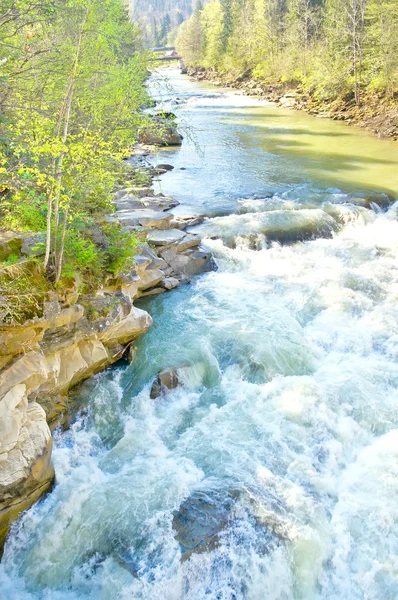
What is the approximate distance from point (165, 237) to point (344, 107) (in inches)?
Result: 1084

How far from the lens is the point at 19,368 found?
7.04 metres

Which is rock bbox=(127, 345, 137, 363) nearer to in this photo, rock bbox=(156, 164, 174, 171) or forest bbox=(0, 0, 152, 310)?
forest bbox=(0, 0, 152, 310)

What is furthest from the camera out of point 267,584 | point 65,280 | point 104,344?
point 104,344

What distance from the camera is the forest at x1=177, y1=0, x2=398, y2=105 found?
3073 centimetres

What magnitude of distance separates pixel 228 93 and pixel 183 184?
37.9m

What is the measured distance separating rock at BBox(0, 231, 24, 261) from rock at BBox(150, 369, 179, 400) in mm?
3463

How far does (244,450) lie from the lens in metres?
7.50

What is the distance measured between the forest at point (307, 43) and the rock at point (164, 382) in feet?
95.9

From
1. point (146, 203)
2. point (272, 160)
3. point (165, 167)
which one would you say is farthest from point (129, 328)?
point (272, 160)

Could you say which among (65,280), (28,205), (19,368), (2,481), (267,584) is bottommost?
(267,584)

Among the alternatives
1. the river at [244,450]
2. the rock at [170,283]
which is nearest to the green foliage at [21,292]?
the river at [244,450]

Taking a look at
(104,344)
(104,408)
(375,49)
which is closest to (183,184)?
(104,344)

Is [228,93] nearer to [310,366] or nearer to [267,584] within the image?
[310,366]

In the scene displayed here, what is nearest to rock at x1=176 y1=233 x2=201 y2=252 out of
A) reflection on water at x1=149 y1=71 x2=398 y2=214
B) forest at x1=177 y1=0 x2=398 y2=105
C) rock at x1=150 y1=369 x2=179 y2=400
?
reflection on water at x1=149 y1=71 x2=398 y2=214
